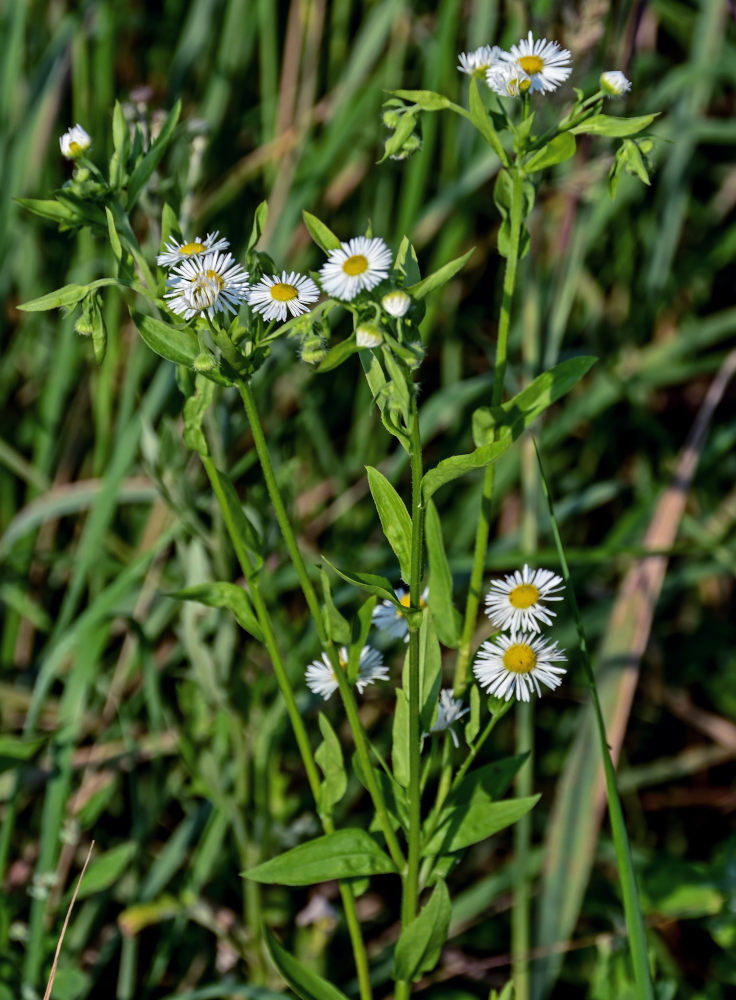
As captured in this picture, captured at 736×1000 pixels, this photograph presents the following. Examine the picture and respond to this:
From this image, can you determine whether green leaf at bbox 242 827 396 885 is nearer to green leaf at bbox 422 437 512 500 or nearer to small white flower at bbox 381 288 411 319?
green leaf at bbox 422 437 512 500

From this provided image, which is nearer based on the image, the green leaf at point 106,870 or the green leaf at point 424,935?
the green leaf at point 424,935

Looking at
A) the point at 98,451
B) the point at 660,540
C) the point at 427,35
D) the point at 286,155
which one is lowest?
the point at 660,540

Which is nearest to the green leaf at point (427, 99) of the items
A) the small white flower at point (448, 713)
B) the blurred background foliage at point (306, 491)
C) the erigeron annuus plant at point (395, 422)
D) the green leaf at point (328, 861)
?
the erigeron annuus plant at point (395, 422)

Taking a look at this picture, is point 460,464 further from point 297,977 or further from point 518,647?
point 297,977

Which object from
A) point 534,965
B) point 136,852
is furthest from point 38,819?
point 534,965

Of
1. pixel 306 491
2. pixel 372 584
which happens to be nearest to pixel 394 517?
pixel 372 584

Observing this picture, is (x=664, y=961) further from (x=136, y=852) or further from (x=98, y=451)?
(x=98, y=451)

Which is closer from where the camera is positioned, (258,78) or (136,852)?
(136,852)

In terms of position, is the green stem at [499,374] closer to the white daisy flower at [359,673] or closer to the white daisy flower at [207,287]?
the white daisy flower at [359,673]
